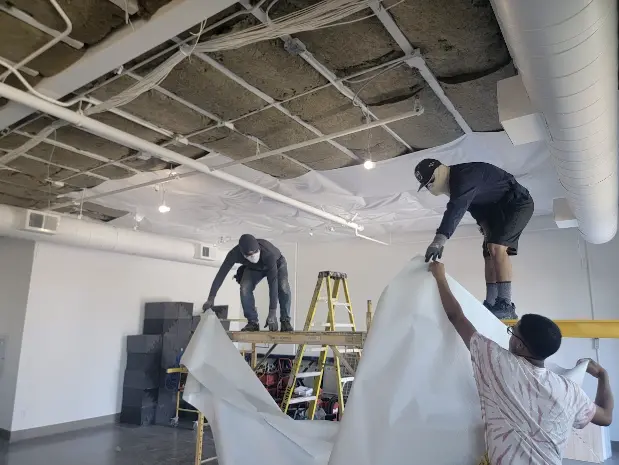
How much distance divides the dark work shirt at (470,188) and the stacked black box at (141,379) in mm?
5858

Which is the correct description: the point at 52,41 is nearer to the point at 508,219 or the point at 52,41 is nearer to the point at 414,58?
the point at 414,58

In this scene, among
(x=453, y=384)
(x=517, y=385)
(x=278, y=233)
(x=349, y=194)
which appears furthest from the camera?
(x=278, y=233)

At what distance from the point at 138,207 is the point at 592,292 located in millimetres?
5930

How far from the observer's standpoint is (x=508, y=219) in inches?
101

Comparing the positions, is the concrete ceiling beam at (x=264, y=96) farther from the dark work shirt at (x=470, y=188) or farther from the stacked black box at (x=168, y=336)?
the stacked black box at (x=168, y=336)

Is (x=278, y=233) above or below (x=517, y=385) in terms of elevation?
above

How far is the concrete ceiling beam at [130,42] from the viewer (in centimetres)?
202

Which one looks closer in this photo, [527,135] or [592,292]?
[527,135]

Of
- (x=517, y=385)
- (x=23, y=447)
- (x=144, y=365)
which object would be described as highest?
(x=517, y=385)

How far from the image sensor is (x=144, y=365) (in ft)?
22.6

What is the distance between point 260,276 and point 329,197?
4.85 feet

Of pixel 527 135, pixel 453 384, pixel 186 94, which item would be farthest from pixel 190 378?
pixel 527 135

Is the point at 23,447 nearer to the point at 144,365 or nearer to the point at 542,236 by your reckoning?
the point at 144,365

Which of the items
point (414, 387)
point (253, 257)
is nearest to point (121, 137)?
point (253, 257)
